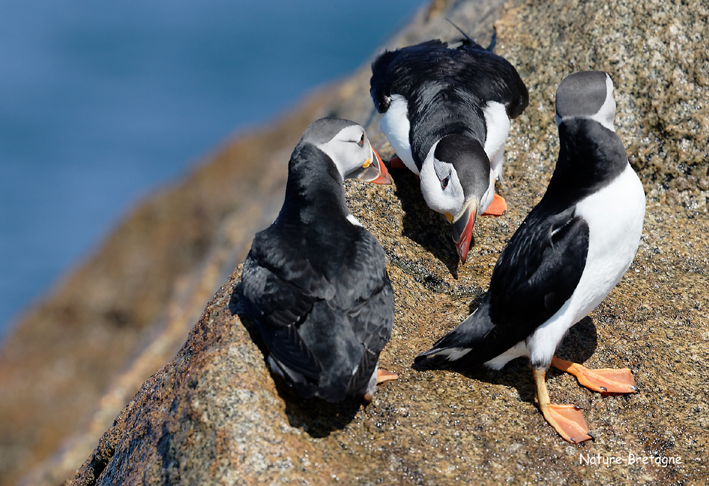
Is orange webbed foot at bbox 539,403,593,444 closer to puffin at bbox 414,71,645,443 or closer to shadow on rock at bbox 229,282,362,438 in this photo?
puffin at bbox 414,71,645,443

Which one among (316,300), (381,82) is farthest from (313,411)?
(381,82)

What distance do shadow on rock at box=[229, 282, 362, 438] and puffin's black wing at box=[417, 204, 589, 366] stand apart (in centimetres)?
62

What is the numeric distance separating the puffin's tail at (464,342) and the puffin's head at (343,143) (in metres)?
1.38

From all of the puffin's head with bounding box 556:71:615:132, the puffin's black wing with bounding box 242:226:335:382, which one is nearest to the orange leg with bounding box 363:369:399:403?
the puffin's black wing with bounding box 242:226:335:382

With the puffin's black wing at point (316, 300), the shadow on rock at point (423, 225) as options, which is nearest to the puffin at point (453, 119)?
the shadow on rock at point (423, 225)

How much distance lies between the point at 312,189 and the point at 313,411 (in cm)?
139

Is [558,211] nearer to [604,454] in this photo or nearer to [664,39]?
[604,454]

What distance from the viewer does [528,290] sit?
402cm

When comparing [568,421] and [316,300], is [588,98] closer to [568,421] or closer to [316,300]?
[568,421]

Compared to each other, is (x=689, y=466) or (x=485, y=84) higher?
(x=485, y=84)

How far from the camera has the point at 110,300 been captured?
12.8 meters

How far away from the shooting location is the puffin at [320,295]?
3.49m

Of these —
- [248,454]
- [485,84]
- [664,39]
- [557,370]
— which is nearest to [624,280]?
[557,370]

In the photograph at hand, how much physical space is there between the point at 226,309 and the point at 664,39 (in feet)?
15.3
